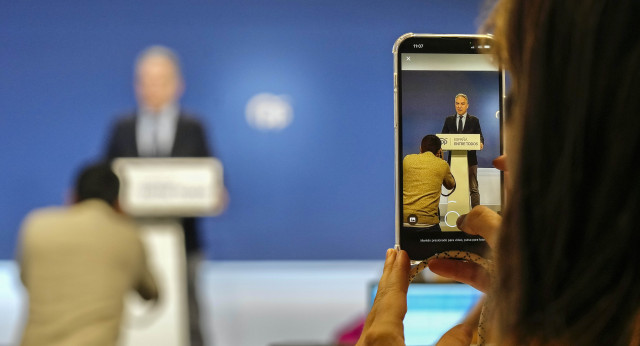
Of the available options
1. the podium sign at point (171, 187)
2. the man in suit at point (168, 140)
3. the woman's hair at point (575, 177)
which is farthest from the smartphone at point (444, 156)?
the man in suit at point (168, 140)

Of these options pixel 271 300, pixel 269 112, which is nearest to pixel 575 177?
pixel 271 300

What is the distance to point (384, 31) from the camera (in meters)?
4.56

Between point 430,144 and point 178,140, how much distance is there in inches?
119

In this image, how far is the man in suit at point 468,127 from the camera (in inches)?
23.3

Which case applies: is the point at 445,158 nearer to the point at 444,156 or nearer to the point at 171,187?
the point at 444,156

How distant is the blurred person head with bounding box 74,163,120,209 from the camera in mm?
2223

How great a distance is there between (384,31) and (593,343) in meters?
4.34

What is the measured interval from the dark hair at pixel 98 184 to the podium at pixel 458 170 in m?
1.81

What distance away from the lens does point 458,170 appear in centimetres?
59

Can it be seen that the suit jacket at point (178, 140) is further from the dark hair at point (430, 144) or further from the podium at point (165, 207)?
the dark hair at point (430, 144)

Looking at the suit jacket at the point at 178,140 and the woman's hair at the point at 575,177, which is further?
the suit jacket at the point at 178,140

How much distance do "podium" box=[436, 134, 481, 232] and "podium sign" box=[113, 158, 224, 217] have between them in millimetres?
2560

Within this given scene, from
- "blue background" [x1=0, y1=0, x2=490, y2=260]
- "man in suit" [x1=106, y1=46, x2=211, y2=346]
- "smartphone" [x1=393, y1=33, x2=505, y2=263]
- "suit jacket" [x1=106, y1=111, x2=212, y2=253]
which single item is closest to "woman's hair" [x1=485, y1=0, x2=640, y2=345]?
"smartphone" [x1=393, y1=33, x2=505, y2=263]

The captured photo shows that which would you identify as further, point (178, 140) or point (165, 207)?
point (178, 140)
